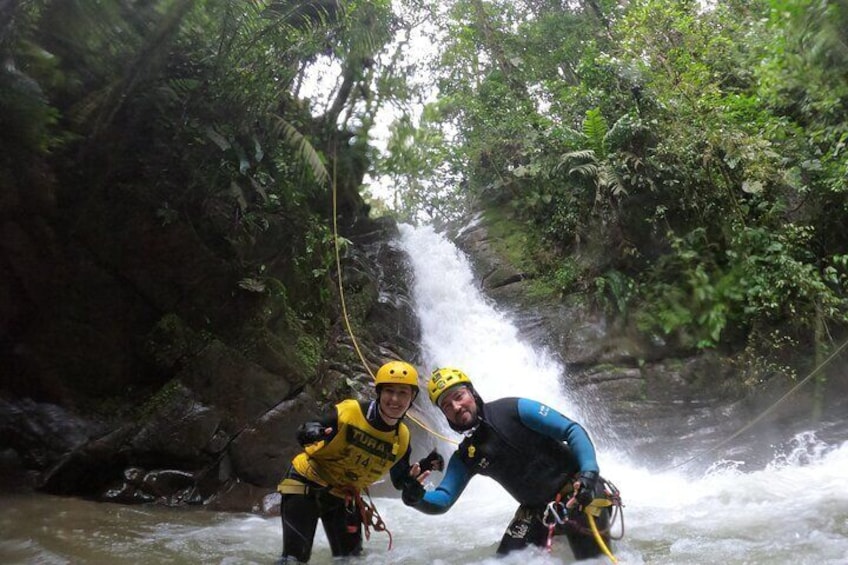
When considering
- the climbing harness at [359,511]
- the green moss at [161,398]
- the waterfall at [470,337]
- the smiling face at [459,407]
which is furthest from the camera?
the waterfall at [470,337]

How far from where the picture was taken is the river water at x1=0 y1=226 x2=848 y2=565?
163 inches

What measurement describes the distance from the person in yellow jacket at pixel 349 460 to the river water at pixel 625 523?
1.62 ft

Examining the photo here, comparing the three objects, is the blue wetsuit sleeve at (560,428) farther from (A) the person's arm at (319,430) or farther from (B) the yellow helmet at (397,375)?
(A) the person's arm at (319,430)

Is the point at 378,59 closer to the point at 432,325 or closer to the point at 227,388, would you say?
the point at 432,325

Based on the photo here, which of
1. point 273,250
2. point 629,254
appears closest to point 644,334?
point 629,254

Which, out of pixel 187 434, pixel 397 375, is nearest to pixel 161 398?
pixel 187 434

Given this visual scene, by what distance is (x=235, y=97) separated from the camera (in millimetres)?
7465

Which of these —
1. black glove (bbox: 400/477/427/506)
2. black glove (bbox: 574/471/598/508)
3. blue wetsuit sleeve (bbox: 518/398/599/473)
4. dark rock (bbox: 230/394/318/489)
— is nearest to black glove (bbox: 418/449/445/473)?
black glove (bbox: 400/477/427/506)

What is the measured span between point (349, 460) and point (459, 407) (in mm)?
990

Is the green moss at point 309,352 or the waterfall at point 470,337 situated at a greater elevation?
the waterfall at point 470,337

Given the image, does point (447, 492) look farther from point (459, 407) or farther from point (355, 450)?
point (355, 450)

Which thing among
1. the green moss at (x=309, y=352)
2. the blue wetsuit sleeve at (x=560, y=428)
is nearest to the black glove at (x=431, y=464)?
the blue wetsuit sleeve at (x=560, y=428)

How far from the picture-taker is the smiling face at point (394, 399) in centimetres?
406

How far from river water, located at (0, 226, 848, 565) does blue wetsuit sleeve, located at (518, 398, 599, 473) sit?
0.79 metres
